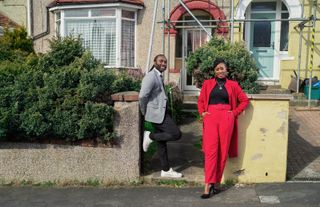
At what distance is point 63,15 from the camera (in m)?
12.9

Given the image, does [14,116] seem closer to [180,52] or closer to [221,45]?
[221,45]

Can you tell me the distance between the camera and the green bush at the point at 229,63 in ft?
25.7

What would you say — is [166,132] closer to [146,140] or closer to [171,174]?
[146,140]

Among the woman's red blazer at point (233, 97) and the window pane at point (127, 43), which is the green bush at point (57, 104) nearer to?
the woman's red blazer at point (233, 97)

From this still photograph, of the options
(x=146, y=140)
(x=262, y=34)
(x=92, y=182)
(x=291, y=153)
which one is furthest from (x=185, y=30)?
(x=92, y=182)

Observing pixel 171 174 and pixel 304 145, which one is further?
pixel 304 145

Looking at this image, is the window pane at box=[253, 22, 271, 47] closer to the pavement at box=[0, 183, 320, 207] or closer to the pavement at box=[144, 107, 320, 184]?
the pavement at box=[144, 107, 320, 184]

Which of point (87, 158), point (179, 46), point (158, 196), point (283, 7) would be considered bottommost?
point (158, 196)

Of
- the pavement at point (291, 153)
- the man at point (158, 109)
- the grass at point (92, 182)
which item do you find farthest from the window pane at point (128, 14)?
the grass at point (92, 182)

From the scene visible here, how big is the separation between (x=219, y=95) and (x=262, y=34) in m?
8.41

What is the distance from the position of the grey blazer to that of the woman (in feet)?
2.04

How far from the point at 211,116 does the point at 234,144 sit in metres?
0.57

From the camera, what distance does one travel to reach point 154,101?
5.13 metres

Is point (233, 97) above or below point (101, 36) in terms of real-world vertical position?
below
